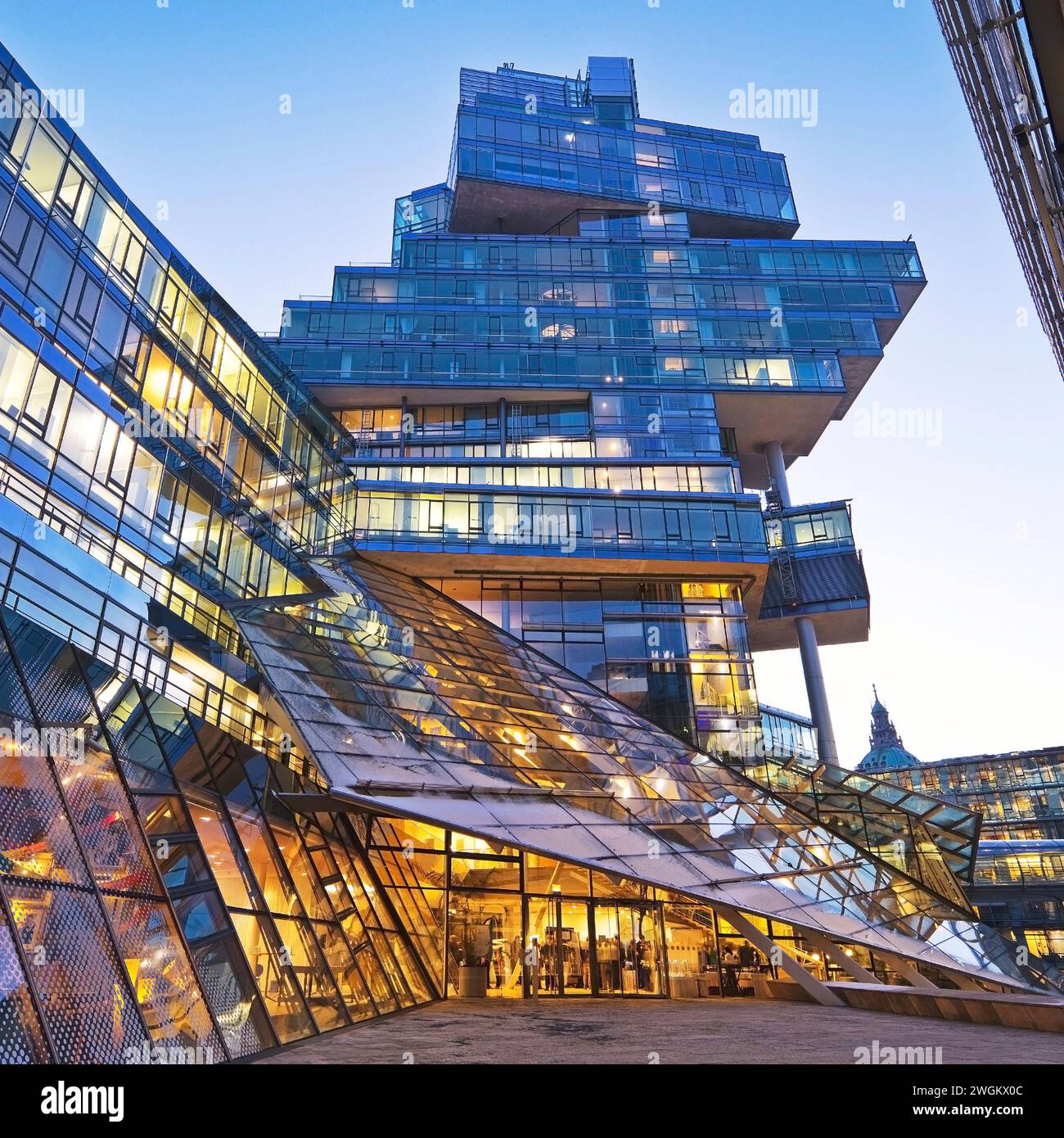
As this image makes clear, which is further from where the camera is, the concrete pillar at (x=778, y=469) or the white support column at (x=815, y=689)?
the concrete pillar at (x=778, y=469)

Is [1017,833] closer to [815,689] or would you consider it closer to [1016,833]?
[1016,833]

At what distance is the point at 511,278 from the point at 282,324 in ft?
55.0

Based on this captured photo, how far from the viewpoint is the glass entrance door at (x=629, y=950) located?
2136 cm

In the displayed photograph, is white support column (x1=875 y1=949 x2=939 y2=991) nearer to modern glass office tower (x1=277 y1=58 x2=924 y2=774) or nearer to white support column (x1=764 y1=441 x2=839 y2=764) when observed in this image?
modern glass office tower (x1=277 y1=58 x2=924 y2=774)

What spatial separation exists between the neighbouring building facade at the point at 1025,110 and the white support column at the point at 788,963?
15.3 meters

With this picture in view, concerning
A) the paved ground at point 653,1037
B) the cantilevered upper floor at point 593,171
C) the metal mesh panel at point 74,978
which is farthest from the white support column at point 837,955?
the cantilevered upper floor at point 593,171

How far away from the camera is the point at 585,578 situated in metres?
45.8

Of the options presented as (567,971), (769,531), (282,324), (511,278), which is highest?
(511,278)

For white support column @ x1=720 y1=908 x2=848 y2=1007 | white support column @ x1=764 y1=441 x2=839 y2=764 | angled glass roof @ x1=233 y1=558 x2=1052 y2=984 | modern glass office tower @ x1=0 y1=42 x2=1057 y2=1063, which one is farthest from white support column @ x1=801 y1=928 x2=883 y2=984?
white support column @ x1=764 y1=441 x2=839 y2=764

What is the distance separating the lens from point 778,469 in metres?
62.5

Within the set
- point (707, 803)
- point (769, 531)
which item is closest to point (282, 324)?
point (769, 531)

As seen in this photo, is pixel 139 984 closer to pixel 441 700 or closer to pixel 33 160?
pixel 441 700

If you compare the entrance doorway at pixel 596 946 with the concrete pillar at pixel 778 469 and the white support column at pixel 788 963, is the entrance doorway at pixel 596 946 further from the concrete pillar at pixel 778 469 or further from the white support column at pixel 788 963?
the concrete pillar at pixel 778 469
